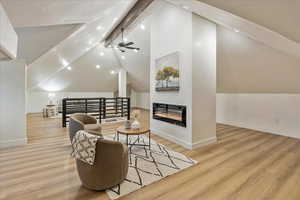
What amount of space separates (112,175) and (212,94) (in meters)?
3.06

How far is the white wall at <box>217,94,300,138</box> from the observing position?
14.5 ft

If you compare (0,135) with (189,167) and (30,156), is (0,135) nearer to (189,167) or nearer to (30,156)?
(30,156)

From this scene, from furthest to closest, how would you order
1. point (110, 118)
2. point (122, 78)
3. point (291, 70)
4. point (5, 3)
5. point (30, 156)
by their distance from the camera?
point (122, 78)
point (110, 118)
point (291, 70)
point (30, 156)
point (5, 3)

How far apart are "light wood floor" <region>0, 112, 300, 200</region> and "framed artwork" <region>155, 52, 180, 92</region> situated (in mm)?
1557

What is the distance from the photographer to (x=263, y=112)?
16.5 feet

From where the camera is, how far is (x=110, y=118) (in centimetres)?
718

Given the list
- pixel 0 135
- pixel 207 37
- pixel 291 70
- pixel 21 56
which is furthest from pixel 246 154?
pixel 21 56

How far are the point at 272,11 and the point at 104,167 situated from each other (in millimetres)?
2648

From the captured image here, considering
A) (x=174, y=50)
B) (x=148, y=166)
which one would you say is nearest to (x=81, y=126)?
(x=148, y=166)

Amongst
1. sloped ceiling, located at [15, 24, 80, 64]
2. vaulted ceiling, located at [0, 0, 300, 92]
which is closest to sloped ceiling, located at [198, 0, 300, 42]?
vaulted ceiling, located at [0, 0, 300, 92]

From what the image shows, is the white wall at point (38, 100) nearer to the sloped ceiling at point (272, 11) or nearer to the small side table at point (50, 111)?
the small side table at point (50, 111)

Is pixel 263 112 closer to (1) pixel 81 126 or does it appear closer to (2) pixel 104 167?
(2) pixel 104 167

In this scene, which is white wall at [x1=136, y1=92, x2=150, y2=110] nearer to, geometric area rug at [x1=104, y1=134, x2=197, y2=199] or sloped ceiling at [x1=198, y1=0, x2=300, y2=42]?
geometric area rug at [x1=104, y1=134, x2=197, y2=199]

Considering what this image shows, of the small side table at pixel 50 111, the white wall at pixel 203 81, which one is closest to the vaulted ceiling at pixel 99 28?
the white wall at pixel 203 81
